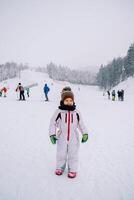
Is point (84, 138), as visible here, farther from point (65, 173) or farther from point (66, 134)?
point (65, 173)

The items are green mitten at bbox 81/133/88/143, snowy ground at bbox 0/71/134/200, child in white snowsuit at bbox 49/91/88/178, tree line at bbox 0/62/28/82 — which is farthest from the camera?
tree line at bbox 0/62/28/82

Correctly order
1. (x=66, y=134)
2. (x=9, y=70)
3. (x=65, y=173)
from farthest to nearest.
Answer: (x=9, y=70), (x=65, y=173), (x=66, y=134)

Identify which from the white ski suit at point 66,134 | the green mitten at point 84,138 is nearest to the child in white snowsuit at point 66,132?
the white ski suit at point 66,134

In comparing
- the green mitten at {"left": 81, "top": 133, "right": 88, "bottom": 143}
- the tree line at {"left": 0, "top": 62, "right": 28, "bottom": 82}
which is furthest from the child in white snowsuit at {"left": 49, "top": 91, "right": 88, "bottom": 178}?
the tree line at {"left": 0, "top": 62, "right": 28, "bottom": 82}

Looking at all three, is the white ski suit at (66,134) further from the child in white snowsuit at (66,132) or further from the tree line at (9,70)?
the tree line at (9,70)

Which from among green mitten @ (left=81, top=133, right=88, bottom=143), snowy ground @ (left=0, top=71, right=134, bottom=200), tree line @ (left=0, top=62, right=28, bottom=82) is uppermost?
tree line @ (left=0, top=62, right=28, bottom=82)

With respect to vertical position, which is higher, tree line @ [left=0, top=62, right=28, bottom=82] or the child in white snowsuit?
tree line @ [left=0, top=62, right=28, bottom=82]

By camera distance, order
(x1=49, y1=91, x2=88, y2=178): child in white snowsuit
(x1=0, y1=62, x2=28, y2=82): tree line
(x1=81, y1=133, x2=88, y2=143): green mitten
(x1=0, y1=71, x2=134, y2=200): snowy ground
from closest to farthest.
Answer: (x1=0, y1=71, x2=134, y2=200): snowy ground → (x1=49, y1=91, x2=88, y2=178): child in white snowsuit → (x1=81, y1=133, x2=88, y2=143): green mitten → (x1=0, y1=62, x2=28, y2=82): tree line

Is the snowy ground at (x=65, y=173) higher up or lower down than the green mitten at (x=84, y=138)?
lower down

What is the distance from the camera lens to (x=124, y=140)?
28.5ft

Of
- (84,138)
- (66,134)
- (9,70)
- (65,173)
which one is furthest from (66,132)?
(9,70)

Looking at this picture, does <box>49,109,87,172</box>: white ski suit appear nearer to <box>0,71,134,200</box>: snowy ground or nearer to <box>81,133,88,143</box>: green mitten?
<box>81,133,88,143</box>: green mitten

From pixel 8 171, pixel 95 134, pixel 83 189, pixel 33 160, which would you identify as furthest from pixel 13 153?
pixel 95 134

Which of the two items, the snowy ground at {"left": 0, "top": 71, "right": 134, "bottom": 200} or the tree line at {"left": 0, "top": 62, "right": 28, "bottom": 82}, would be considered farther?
the tree line at {"left": 0, "top": 62, "right": 28, "bottom": 82}
